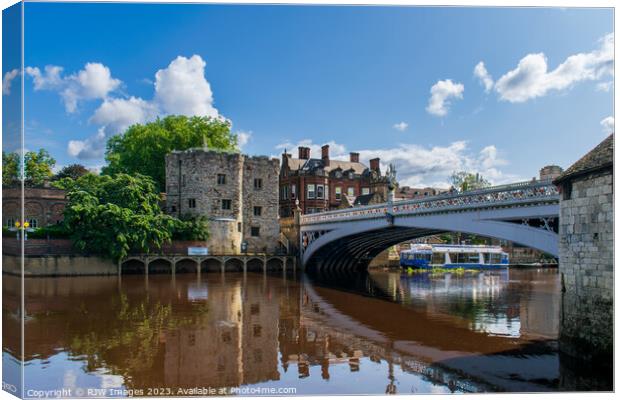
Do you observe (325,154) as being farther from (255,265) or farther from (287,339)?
(287,339)

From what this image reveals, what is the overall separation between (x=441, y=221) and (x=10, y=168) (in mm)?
18203

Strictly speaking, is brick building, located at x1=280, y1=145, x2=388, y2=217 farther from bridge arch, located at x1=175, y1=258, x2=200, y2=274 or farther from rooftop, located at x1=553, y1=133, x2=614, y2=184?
rooftop, located at x1=553, y1=133, x2=614, y2=184

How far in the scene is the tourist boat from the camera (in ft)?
161

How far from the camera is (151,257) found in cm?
3700

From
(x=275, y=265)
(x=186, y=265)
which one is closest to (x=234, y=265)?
(x=275, y=265)

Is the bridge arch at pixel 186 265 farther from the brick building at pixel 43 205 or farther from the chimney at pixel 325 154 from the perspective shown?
the chimney at pixel 325 154

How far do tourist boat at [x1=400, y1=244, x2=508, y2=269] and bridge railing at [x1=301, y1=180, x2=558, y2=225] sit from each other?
57.7ft

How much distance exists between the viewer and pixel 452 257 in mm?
51562

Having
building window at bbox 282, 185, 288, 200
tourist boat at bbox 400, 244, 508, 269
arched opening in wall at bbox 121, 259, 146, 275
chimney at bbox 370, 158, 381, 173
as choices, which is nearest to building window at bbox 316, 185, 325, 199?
building window at bbox 282, 185, 288, 200

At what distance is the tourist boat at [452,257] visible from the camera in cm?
4910

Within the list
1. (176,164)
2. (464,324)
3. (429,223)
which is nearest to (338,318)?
(464,324)

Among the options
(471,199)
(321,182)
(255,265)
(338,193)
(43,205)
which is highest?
(321,182)

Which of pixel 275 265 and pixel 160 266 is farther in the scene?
pixel 275 265

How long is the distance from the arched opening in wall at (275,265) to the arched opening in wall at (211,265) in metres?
3.94
